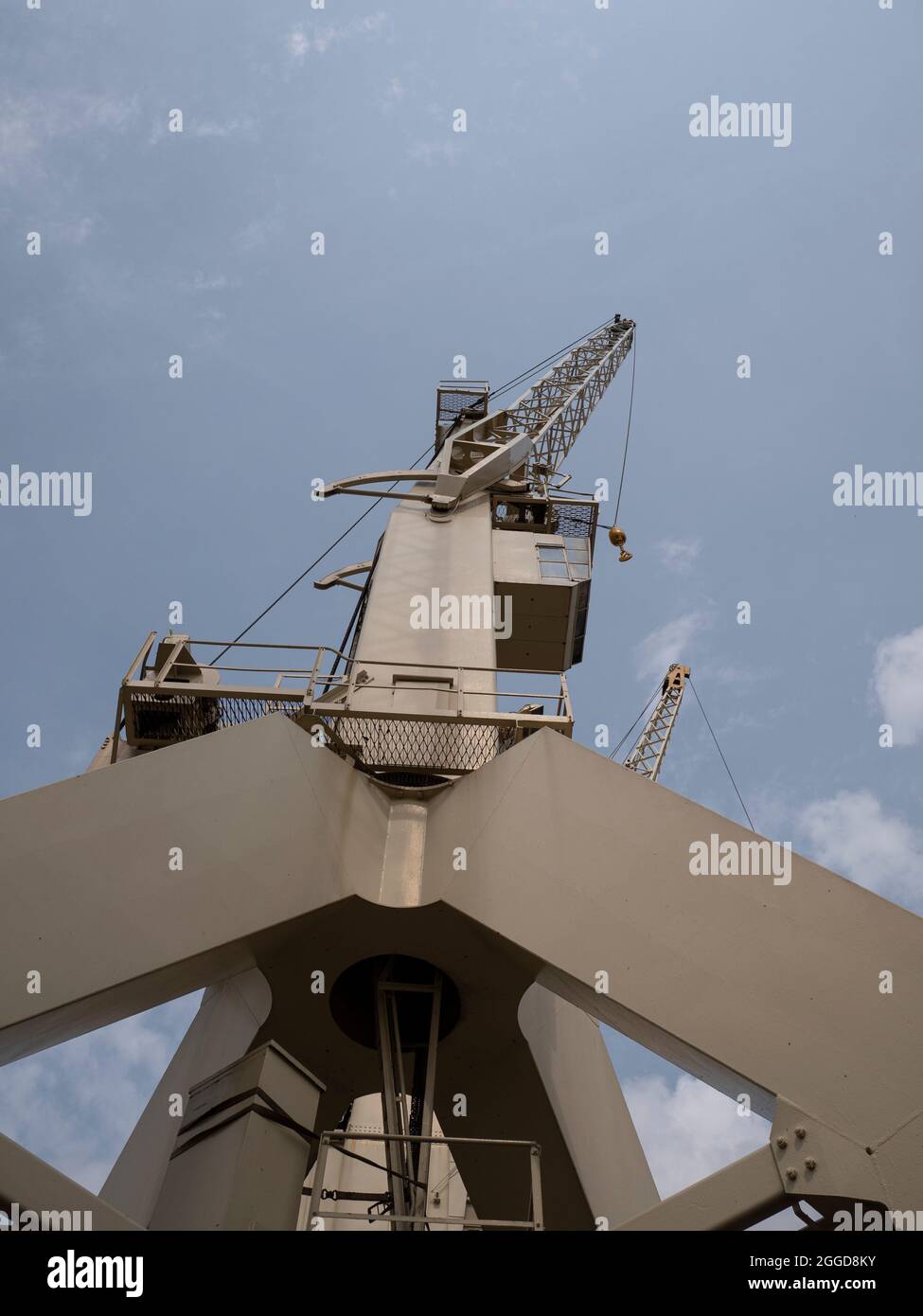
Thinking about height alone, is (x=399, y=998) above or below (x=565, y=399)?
below

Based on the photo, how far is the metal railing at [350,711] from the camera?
34.4ft

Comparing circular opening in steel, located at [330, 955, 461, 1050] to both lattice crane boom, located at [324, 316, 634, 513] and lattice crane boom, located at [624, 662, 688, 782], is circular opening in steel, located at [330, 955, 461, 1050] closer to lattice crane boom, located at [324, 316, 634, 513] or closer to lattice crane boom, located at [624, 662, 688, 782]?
lattice crane boom, located at [324, 316, 634, 513]

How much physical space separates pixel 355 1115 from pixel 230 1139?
11.4m

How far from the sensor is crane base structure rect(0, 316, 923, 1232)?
24.0 feet

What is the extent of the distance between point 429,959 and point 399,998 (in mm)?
1015

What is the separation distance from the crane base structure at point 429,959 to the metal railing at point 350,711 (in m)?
0.03

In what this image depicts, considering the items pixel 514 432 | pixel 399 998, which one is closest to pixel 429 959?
pixel 399 998

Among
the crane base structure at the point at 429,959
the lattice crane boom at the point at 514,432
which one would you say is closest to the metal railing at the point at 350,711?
the crane base structure at the point at 429,959

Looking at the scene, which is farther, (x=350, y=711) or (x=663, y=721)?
(x=663, y=721)

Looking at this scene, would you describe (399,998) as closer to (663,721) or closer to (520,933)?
(520,933)

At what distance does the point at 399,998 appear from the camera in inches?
417

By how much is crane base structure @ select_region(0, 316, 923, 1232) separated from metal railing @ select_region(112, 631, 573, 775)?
0.03 m

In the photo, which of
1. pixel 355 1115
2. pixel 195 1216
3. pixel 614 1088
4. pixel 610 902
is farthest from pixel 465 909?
pixel 355 1115
